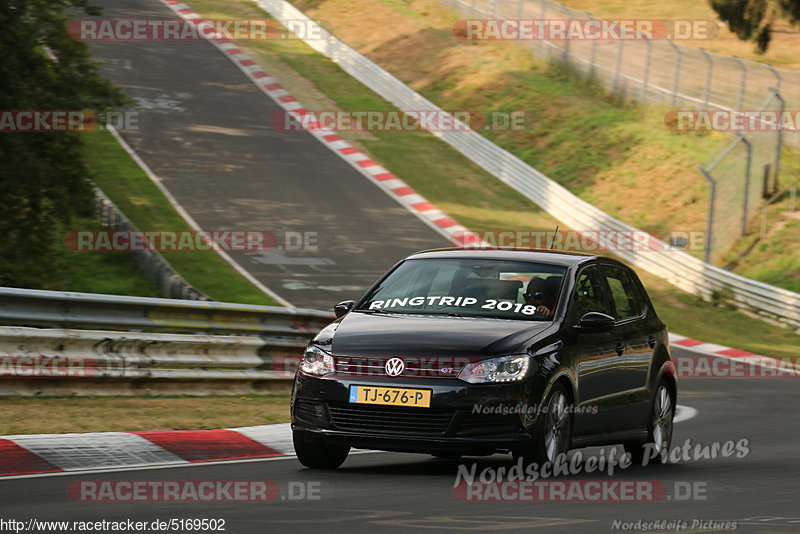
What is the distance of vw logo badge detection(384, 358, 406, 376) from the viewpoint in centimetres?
819

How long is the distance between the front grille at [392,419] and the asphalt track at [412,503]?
1.06ft

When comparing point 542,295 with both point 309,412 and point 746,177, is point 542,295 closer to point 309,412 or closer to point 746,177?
point 309,412

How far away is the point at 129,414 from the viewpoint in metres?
10.8

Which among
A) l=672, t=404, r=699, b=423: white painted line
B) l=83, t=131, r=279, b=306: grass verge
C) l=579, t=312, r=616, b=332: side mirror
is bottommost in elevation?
l=83, t=131, r=279, b=306: grass verge

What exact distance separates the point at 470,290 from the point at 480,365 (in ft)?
3.61

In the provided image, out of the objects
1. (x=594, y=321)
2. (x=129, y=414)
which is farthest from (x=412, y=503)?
(x=129, y=414)

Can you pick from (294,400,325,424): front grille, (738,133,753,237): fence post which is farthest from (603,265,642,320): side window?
(738,133,753,237): fence post

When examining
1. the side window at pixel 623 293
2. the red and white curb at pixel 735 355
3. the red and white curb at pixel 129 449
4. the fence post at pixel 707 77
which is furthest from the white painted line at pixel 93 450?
the fence post at pixel 707 77

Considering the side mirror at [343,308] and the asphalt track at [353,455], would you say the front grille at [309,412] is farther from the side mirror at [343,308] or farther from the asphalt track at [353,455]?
the side mirror at [343,308]

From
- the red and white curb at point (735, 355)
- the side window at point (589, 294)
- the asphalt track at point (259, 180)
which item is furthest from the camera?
the asphalt track at point (259, 180)

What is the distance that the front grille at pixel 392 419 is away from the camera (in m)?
8.10

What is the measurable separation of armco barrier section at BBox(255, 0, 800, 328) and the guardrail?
13461 millimetres

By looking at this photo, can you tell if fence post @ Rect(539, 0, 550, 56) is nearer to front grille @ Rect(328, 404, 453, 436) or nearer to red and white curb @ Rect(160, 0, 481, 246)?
red and white curb @ Rect(160, 0, 481, 246)

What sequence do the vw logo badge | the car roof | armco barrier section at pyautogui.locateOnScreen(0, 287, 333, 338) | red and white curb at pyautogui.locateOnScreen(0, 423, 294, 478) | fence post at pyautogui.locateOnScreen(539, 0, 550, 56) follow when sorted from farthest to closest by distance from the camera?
fence post at pyautogui.locateOnScreen(539, 0, 550, 56), armco barrier section at pyautogui.locateOnScreen(0, 287, 333, 338), the car roof, red and white curb at pyautogui.locateOnScreen(0, 423, 294, 478), the vw logo badge
